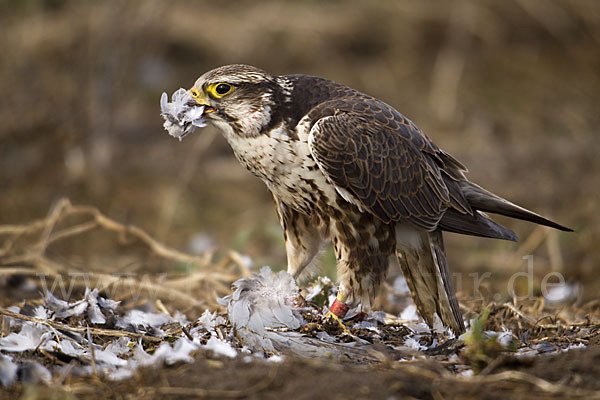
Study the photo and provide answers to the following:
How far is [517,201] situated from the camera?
23.9 feet

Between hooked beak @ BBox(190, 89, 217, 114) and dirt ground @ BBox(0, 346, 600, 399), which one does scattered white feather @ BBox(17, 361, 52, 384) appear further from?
hooked beak @ BBox(190, 89, 217, 114)

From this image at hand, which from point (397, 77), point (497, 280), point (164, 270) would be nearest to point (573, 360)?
point (497, 280)

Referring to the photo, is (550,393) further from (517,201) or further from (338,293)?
(517,201)

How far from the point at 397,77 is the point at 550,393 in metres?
7.78

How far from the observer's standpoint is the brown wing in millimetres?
3277

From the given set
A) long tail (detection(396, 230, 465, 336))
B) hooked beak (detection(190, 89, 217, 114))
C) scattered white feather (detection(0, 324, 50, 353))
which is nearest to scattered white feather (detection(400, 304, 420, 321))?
long tail (detection(396, 230, 465, 336))

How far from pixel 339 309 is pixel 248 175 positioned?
15.7 feet

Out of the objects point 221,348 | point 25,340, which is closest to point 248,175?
point 25,340

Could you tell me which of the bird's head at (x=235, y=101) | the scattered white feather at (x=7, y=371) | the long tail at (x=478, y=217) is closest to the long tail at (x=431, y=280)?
the long tail at (x=478, y=217)

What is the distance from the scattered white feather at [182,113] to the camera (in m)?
3.36

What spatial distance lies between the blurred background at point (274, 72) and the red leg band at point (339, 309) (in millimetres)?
1672

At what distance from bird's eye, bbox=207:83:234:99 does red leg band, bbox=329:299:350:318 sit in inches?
43.7

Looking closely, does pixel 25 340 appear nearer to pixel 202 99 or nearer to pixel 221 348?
pixel 221 348

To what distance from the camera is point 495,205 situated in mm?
3533
